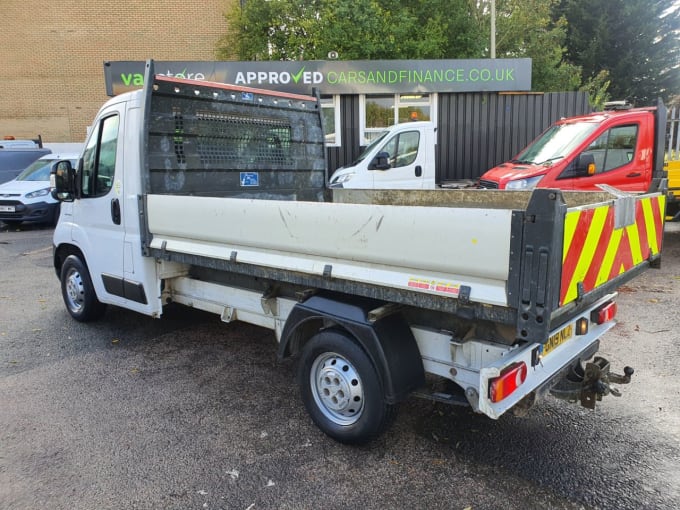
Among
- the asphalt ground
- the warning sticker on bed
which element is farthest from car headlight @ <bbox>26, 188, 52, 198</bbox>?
the warning sticker on bed

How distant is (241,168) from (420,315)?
2.78 meters

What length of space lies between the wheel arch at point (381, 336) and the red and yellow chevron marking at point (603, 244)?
943 millimetres

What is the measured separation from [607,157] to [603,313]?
5087 mm

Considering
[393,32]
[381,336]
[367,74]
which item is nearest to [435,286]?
[381,336]

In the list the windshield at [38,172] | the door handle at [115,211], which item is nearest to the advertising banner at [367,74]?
the windshield at [38,172]

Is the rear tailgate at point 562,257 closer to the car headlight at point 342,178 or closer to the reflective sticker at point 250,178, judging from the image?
the reflective sticker at point 250,178

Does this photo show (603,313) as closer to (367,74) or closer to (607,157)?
(607,157)

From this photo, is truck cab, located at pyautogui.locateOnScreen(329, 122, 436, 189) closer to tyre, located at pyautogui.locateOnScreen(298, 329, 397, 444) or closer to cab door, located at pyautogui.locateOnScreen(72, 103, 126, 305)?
cab door, located at pyautogui.locateOnScreen(72, 103, 126, 305)

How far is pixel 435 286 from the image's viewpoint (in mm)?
2609

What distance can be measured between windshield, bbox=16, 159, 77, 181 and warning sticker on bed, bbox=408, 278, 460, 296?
14.3m

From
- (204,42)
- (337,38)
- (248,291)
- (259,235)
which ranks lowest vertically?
(248,291)

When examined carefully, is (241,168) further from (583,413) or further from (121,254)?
(583,413)

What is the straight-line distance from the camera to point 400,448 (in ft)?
10.7

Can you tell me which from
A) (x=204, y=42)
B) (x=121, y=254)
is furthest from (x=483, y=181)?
(x=204, y=42)
